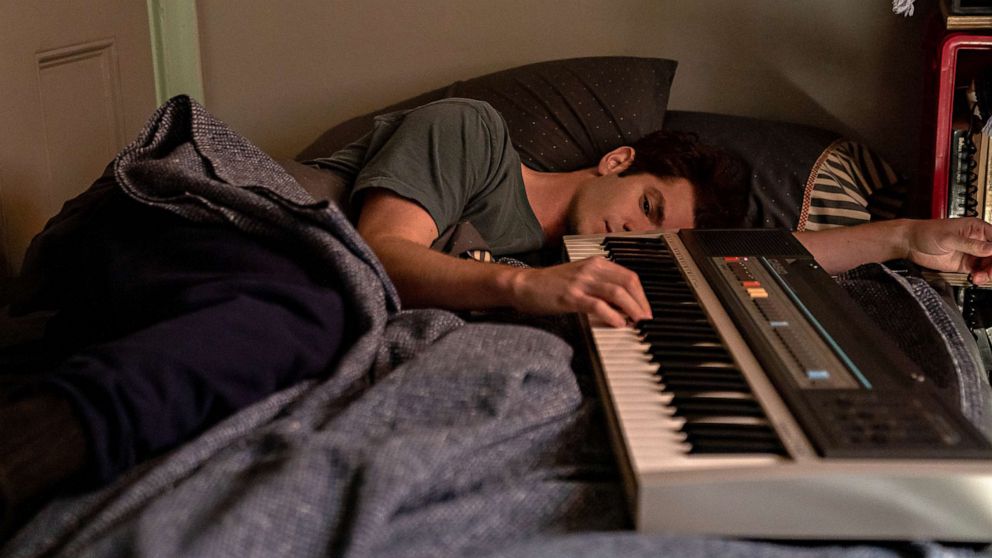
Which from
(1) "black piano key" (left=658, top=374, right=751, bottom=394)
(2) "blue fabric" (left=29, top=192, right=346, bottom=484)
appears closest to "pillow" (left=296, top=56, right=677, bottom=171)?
(2) "blue fabric" (left=29, top=192, right=346, bottom=484)

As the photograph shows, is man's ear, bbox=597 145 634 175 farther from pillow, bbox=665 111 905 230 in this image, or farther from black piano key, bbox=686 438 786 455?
black piano key, bbox=686 438 786 455

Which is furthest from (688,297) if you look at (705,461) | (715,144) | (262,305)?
(715,144)

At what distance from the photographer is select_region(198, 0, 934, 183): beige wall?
7.21 ft

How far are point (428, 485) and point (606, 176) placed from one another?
1028 millimetres

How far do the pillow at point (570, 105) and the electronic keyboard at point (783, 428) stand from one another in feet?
2.54

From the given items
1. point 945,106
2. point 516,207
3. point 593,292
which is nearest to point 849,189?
point 945,106

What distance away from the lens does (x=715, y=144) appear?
2035 mm

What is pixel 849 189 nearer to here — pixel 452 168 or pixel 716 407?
pixel 452 168

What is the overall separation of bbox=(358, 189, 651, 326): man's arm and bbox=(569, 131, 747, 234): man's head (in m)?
0.36

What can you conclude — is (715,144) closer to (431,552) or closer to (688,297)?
(688,297)

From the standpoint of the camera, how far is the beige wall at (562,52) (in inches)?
86.5

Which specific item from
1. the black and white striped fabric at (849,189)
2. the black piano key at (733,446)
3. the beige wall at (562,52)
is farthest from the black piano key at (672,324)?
the beige wall at (562,52)

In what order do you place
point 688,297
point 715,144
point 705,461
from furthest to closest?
1. point 715,144
2. point 688,297
3. point 705,461

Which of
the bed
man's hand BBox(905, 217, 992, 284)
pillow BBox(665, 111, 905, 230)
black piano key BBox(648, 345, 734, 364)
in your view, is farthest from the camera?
pillow BBox(665, 111, 905, 230)
